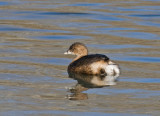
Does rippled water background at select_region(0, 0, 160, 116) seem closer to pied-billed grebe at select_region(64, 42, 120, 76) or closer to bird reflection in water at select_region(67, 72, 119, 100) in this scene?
bird reflection in water at select_region(67, 72, 119, 100)

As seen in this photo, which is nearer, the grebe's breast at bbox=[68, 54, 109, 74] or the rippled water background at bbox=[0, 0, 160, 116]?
the rippled water background at bbox=[0, 0, 160, 116]

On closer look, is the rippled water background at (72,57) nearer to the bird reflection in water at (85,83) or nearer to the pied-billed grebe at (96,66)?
the bird reflection in water at (85,83)

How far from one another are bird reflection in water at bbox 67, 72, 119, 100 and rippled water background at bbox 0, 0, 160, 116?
0.14 metres

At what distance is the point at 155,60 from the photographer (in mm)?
13742

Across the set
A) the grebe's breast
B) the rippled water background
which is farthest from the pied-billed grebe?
the rippled water background

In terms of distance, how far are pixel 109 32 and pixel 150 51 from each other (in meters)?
3.04

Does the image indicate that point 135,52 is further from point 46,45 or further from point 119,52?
point 46,45

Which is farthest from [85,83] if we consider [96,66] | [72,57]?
[72,57]

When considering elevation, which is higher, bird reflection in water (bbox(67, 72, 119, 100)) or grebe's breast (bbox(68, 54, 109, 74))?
grebe's breast (bbox(68, 54, 109, 74))

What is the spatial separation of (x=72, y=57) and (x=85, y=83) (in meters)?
2.96

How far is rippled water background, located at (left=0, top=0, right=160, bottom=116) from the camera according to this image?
385 inches

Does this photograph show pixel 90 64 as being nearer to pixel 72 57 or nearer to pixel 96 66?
pixel 96 66

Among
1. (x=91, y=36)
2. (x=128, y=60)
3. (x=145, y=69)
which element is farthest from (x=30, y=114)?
(x=91, y=36)

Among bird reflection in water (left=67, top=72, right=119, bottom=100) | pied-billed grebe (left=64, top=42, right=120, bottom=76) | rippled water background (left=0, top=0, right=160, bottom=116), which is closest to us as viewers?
rippled water background (left=0, top=0, right=160, bottom=116)
